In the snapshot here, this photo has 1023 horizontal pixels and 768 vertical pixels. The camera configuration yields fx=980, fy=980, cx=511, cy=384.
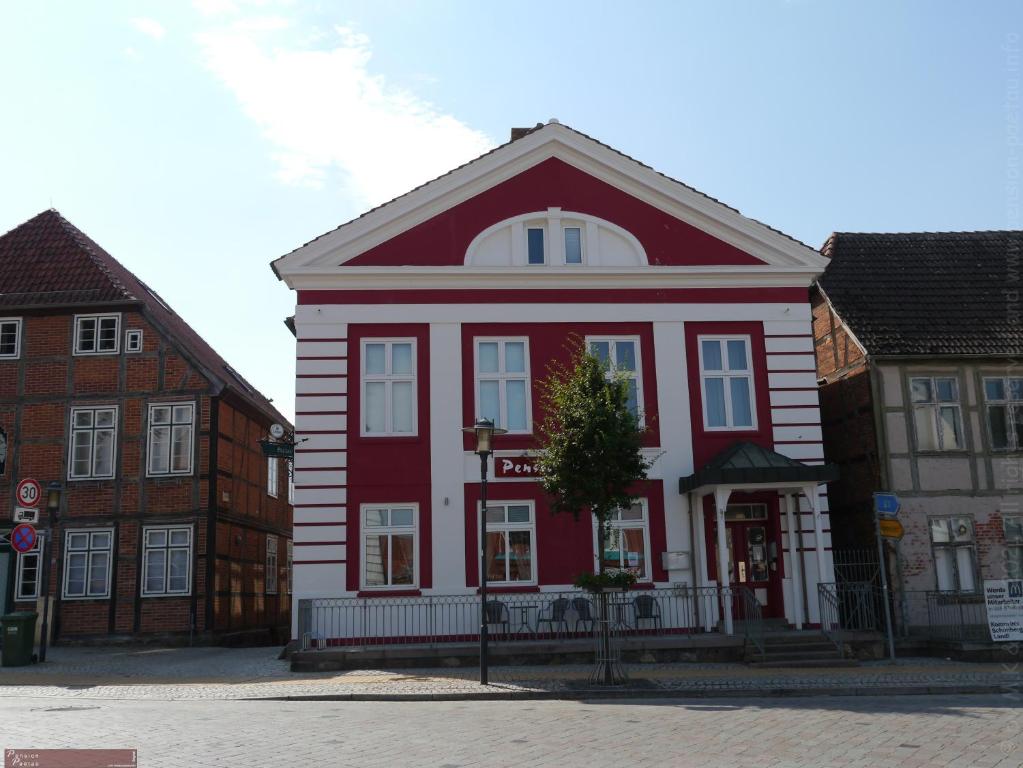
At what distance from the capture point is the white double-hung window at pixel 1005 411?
23.6 meters

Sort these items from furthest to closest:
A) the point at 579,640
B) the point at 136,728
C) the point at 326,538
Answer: the point at 326,538 → the point at 579,640 → the point at 136,728

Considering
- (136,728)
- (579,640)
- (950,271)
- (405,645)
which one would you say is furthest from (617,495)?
(950,271)

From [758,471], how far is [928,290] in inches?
338

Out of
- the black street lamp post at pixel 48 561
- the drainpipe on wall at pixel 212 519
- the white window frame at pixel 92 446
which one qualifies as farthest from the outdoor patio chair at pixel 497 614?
the white window frame at pixel 92 446

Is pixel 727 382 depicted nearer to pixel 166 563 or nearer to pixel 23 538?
pixel 166 563

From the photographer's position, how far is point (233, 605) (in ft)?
87.7

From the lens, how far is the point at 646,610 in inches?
821

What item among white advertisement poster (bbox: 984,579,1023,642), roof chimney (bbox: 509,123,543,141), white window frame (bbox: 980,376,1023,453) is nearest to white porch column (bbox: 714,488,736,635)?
white advertisement poster (bbox: 984,579,1023,642)

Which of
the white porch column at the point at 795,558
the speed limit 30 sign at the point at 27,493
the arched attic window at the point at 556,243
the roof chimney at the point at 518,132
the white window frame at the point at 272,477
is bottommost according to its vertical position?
the white porch column at the point at 795,558

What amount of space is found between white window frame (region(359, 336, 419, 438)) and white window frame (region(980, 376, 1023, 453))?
13.6 meters

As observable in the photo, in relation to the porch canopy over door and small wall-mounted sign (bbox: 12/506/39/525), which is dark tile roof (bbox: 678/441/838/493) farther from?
small wall-mounted sign (bbox: 12/506/39/525)

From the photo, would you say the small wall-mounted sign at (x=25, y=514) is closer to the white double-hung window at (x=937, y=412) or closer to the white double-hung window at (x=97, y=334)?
the white double-hung window at (x=97, y=334)

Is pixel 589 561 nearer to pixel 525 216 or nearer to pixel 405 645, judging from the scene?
pixel 405 645

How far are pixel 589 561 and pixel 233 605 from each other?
36.0 feet
